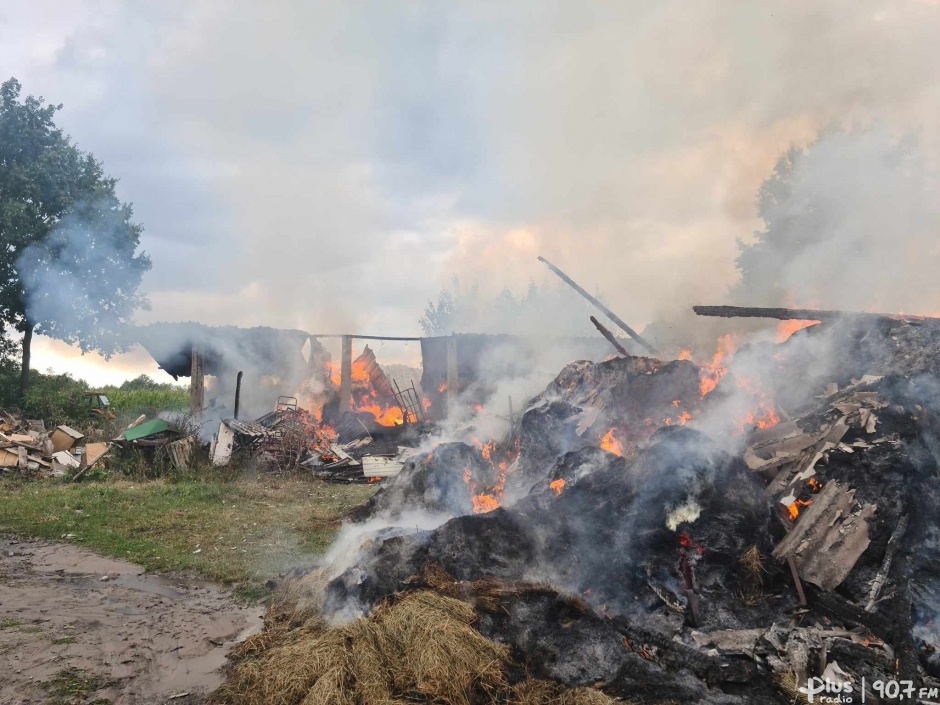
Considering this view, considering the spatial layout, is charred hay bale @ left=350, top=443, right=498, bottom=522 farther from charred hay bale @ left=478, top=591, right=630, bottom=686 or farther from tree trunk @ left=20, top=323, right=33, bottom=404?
tree trunk @ left=20, top=323, right=33, bottom=404

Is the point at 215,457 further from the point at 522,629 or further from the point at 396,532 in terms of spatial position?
the point at 522,629

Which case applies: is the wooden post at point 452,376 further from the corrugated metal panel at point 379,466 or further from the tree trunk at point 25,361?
the tree trunk at point 25,361

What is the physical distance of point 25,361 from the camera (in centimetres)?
2133

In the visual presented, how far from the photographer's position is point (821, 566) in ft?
Result: 18.2

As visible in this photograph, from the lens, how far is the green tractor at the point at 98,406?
21.7m

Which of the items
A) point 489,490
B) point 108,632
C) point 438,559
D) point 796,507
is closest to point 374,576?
point 438,559

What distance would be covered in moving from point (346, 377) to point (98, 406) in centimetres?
1092

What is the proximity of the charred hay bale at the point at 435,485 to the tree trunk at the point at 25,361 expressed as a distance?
18637 mm

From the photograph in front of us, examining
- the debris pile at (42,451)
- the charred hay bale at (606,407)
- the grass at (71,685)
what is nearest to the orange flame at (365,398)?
the debris pile at (42,451)

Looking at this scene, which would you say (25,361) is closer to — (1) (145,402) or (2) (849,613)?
(1) (145,402)

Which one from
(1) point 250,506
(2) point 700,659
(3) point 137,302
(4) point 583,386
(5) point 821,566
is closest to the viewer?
(2) point 700,659

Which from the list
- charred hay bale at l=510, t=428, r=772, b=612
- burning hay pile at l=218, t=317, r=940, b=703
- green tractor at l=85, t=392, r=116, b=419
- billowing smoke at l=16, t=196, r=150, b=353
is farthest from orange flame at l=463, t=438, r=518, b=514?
billowing smoke at l=16, t=196, r=150, b=353

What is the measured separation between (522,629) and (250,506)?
8.68 metres

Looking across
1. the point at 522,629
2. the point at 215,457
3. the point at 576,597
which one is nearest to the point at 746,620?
the point at 576,597
